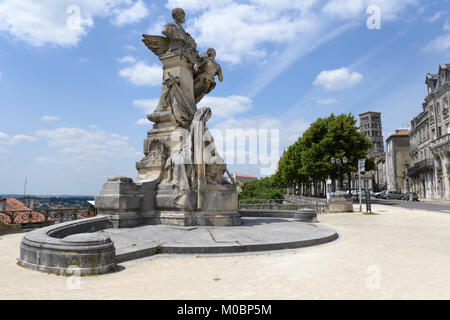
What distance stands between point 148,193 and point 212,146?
8.01 ft

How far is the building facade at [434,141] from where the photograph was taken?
41.0 metres

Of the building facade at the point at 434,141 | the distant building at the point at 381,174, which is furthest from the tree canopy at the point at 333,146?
the distant building at the point at 381,174

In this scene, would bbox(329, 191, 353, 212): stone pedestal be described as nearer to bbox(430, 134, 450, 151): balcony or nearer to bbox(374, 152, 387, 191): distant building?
bbox(430, 134, 450, 151): balcony

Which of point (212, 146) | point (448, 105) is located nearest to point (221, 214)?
point (212, 146)

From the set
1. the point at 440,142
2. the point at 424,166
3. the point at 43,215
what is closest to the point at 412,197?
the point at 424,166

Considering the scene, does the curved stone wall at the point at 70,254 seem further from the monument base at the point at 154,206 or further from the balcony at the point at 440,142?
the balcony at the point at 440,142

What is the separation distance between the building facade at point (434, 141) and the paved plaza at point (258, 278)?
42.9m

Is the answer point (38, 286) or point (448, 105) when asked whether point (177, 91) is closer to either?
point (38, 286)

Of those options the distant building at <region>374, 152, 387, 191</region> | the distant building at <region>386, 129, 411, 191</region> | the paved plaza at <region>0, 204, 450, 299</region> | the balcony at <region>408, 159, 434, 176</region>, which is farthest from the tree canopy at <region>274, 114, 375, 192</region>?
the distant building at <region>374, 152, 387, 191</region>

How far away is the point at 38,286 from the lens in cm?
408

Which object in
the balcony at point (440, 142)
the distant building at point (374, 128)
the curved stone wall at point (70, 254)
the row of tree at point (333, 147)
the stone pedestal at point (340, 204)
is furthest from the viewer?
the distant building at point (374, 128)

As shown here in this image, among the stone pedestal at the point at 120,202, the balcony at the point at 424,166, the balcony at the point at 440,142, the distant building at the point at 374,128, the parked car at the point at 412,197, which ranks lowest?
the parked car at the point at 412,197

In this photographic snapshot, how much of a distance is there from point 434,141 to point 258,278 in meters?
49.8
